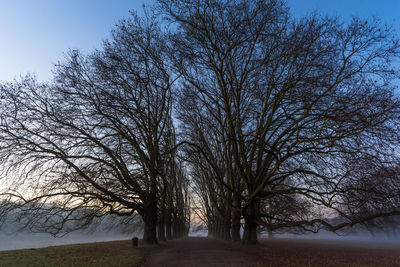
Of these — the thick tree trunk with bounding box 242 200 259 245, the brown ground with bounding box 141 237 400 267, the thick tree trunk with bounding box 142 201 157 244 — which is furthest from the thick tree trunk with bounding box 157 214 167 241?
the thick tree trunk with bounding box 242 200 259 245

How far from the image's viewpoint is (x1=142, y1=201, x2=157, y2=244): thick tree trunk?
57.0 feet

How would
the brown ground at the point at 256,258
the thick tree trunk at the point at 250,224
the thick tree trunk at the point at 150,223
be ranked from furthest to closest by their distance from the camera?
the thick tree trunk at the point at 150,223, the thick tree trunk at the point at 250,224, the brown ground at the point at 256,258

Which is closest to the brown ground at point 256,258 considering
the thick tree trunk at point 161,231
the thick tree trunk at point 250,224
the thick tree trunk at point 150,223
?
the thick tree trunk at point 250,224

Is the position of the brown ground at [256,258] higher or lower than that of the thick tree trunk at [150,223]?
lower

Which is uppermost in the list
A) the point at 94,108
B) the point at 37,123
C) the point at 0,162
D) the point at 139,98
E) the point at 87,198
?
the point at 139,98

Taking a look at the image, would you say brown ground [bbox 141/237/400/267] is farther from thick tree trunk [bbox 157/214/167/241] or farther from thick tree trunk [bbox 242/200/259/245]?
thick tree trunk [bbox 157/214/167/241]

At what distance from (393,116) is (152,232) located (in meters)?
15.4

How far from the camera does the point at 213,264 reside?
29.1ft

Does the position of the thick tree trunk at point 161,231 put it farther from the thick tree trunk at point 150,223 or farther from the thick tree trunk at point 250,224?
the thick tree trunk at point 250,224

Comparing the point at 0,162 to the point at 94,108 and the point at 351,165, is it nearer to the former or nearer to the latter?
the point at 94,108

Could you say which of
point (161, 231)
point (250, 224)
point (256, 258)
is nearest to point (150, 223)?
point (161, 231)

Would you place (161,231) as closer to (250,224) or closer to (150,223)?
(150,223)

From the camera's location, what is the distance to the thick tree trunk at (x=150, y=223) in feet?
57.0

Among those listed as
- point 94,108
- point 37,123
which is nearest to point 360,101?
point 94,108
